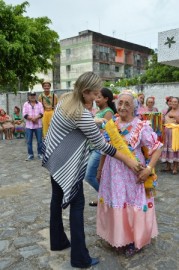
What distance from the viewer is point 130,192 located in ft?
10.3

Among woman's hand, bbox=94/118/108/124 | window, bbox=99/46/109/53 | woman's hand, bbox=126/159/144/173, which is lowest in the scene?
woman's hand, bbox=126/159/144/173

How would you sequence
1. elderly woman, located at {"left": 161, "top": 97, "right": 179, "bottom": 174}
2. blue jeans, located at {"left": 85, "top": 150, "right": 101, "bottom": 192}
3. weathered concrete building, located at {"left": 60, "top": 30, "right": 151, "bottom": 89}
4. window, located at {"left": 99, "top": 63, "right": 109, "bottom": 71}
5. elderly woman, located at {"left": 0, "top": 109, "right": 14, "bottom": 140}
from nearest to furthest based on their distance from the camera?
blue jeans, located at {"left": 85, "top": 150, "right": 101, "bottom": 192}
elderly woman, located at {"left": 161, "top": 97, "right": 179, "bottom": 174}
elderly woman, located at {"left": 0, "top": 109, "right": 14, "bottom": 140}
weathered concrete building, located at {"left": 60, "top": 30, "right": 151, "bottom": 89}
window, located at {"left": 99, "top": 63, "right": 109, "bottom": 71}

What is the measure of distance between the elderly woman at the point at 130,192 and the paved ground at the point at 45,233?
19 centimetres

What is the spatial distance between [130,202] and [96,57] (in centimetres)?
3863

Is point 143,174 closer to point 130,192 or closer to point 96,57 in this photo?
point 130,192

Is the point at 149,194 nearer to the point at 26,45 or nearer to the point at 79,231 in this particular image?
the point at 79,231

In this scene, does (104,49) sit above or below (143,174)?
above

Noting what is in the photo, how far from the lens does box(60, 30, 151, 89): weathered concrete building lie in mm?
39500

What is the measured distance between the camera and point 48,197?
5258mm

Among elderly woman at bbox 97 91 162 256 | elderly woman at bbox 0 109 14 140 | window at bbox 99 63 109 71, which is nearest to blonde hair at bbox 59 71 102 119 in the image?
elderly woman at bbox 97 91 162 256

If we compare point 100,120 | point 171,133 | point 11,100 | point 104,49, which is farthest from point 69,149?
point 104,49

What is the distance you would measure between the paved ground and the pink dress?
→ 0.66 feet

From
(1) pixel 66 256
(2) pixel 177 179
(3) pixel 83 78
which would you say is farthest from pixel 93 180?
(2) pixel 177 179

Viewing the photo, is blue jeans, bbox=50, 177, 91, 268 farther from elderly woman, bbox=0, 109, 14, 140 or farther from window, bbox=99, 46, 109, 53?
window, bbox=99, 46, 109, 53
